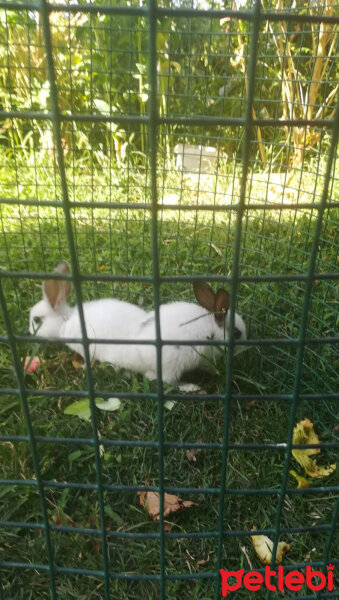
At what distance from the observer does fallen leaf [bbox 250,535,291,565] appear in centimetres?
137

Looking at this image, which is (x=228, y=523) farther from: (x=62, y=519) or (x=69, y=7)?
(x=69, y=7)

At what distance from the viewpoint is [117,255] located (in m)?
3.02

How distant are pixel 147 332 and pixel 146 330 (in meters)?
0.02

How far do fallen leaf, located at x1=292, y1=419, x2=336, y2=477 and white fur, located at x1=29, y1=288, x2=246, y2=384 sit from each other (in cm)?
46

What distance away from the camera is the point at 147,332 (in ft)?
7.04

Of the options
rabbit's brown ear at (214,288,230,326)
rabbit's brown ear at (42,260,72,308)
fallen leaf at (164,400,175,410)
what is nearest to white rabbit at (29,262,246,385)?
rabbit's brown ear at (42,260,72,308)

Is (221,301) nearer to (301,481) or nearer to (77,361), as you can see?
(301,481)

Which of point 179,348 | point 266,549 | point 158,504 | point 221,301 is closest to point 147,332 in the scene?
point 179,348

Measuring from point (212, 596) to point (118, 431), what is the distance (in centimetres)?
67

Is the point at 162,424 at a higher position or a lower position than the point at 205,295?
higher

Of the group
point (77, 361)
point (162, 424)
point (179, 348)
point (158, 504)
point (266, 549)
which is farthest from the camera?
point (77, 361)

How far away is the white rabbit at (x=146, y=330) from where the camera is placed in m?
2.12

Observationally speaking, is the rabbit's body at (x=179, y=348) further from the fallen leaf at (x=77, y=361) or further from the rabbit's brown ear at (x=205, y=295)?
the fallen leaf at (x=77, y=361)

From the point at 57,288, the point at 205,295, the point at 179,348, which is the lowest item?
the point at 179,348
